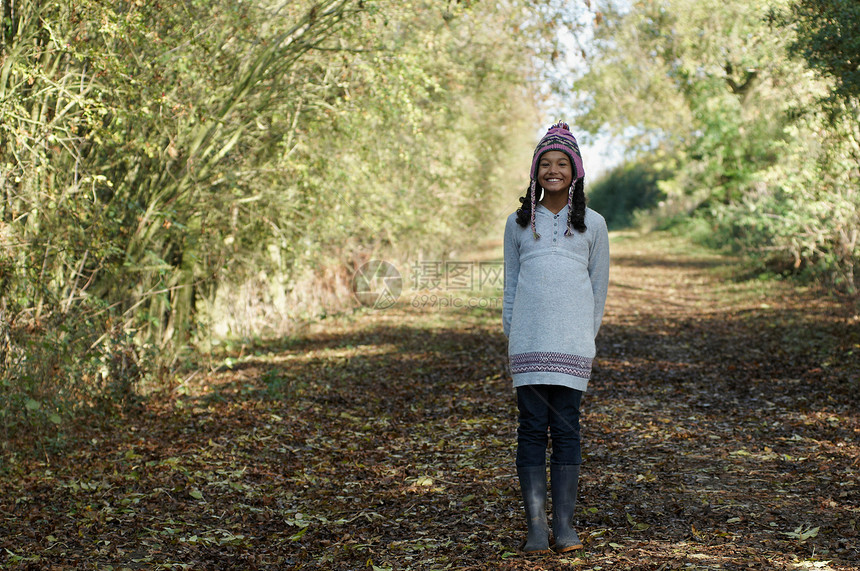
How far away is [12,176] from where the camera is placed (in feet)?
21.9

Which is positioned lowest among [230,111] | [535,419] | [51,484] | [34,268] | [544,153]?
[51,484]

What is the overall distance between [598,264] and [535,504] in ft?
3.95

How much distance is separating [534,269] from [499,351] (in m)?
7.41

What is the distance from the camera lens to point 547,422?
13.2 ft

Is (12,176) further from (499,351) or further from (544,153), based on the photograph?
(499,351)

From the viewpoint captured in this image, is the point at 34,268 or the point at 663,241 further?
the point at 663,241

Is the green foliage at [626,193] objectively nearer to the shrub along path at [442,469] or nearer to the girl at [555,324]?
the shrub along path at [442,469]

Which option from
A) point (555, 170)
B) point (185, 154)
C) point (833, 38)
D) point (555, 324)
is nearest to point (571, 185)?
point (555, 170)

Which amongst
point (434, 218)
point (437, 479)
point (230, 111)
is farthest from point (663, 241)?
point (437, 479)

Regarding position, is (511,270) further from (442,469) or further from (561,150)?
(442,469)

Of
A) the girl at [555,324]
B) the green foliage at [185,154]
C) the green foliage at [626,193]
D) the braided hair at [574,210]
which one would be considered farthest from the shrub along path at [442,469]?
the green foliage at [626,193]

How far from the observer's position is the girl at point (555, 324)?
155 inches
